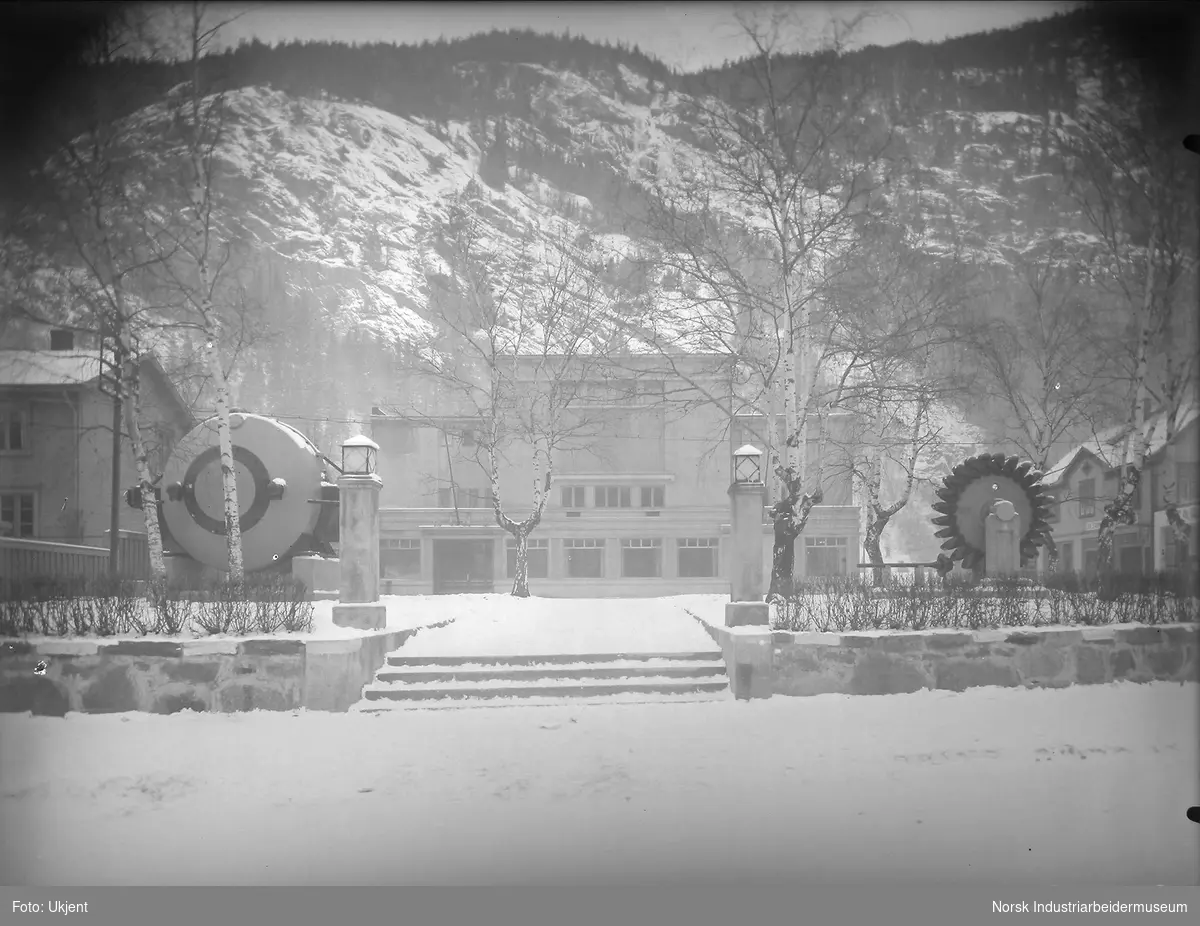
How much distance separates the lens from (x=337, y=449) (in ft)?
31.7

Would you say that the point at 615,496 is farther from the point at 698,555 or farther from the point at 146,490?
the point at 146,490

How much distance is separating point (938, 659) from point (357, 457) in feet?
15.1

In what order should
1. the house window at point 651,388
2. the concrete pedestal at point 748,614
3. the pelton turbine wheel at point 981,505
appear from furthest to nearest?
the house window at point 651,388, the pelton turbine wheel at point 981,505, the concrete pedestal at point 748,614

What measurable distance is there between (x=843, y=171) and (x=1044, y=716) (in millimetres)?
4630

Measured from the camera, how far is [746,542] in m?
7.32

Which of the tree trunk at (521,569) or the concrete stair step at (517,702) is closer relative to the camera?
the concrete stair step at (517,702)

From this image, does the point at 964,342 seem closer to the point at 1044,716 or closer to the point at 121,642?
the point at 1044,716

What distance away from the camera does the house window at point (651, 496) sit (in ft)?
61.7

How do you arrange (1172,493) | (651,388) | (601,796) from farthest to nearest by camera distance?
(651,388)
(1172,493)
(601,796)

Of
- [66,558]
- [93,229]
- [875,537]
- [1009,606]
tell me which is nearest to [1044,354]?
[1009,606]

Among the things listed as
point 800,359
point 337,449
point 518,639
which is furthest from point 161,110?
point 800,359

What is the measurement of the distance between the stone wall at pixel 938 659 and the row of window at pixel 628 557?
12.9 m

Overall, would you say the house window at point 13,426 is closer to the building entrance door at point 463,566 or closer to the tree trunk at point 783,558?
the tree trunk at point 783,558

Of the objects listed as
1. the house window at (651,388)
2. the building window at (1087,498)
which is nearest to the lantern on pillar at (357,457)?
the house window at (651,388)
